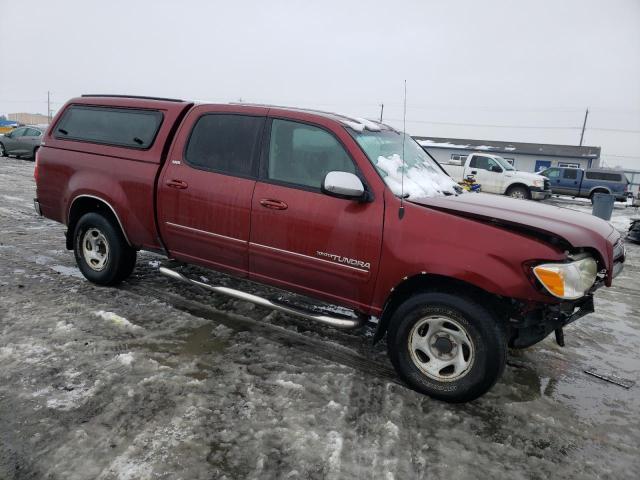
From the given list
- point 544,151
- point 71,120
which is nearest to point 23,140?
point 71,120

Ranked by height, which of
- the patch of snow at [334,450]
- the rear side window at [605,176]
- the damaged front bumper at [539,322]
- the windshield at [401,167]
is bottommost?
the patch of snow at [334,450]

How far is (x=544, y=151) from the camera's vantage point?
1540 inches

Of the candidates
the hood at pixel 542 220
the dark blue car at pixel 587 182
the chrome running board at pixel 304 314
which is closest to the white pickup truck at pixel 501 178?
the dark blue car at pixel 587 182

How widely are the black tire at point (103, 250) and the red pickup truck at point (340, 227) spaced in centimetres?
Result: 1

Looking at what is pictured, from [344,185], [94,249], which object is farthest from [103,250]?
[344,185]

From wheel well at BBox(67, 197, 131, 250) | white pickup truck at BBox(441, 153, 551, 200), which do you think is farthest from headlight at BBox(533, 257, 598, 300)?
white pickup truck at BBox(441, 153, 551, 200)

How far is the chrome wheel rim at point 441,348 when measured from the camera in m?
3.03

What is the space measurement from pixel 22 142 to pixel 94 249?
18.2m

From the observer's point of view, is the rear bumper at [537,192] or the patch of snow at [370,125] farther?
the rear bumper at [537,192]

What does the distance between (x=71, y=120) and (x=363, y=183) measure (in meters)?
3.60

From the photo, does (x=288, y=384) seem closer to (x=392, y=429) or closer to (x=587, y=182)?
(x=392, y=429)

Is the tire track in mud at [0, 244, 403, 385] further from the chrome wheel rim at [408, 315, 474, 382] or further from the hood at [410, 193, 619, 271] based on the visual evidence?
the hood at [410, 193, 619, 271]

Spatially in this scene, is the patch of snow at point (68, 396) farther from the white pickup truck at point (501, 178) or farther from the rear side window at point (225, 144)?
the white pickup truck at point (501, 178)

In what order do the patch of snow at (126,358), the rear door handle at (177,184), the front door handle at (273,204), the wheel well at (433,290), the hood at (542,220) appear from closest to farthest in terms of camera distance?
1. the hood at (542,220)
2. the wheel well at (433,290)
3. the patch of snow at (126,358)
4. the front door handle at (273,204)
5. the rear door handle at (177,184)
